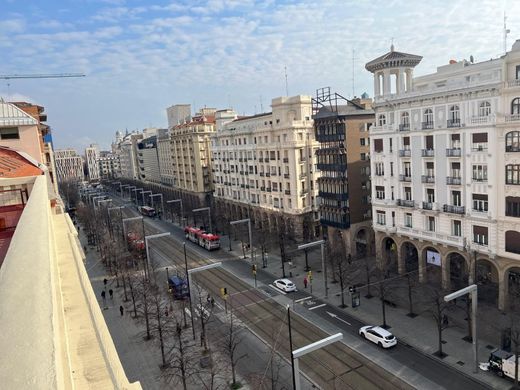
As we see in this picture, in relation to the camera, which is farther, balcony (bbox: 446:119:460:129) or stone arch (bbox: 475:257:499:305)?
stone arch (bbox: 475:257:499:305)

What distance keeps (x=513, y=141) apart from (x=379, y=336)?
21.6 m

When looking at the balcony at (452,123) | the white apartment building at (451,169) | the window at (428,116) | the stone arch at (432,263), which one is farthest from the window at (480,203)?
the window at (428,116)

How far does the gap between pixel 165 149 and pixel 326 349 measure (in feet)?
370

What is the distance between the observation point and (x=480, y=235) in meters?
41.8

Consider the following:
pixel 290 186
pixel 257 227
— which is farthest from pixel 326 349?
pixel 257 227

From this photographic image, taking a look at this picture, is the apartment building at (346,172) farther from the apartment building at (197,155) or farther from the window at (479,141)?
the apartment building at (197,155)

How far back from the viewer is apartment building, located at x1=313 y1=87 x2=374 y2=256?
5994 centimetres

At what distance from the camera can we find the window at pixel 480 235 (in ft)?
135

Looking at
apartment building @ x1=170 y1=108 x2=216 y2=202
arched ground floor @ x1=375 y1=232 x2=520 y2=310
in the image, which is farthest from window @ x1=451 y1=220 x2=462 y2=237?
apartment building @ x1=170 y1=108 x2=216 y2=202

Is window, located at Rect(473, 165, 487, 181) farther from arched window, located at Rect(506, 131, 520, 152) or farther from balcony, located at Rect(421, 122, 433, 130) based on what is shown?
balcony, located at Rect(421, 122, 433, 130)

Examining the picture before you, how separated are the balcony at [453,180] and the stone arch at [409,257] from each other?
981cm

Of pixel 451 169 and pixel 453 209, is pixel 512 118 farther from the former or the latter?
pixel 453 209

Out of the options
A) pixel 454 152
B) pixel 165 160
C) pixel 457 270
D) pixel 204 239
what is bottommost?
pixel 457 270

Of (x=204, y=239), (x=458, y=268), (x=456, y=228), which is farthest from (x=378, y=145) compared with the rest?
(x=204, y=239)
